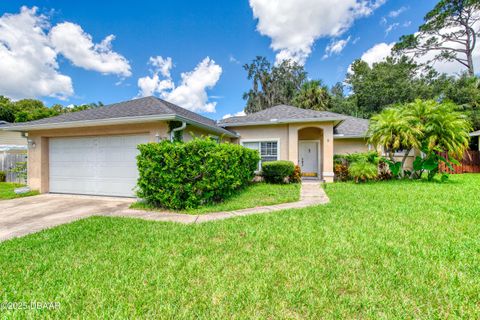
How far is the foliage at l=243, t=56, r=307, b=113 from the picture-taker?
33312 millimetres

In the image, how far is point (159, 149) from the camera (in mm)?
6098

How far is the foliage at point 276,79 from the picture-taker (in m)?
33.3

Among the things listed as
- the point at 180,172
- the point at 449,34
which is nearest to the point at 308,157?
the point at 180,172

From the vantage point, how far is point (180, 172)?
610cm

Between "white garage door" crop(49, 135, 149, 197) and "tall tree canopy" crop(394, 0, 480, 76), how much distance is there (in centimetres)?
3148

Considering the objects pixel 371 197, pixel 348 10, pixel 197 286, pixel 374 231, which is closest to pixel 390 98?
pixel 348 10

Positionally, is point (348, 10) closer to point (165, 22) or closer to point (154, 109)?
point (165, 22)

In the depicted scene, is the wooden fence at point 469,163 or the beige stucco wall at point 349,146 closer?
the beige stucco wall at point 349,146

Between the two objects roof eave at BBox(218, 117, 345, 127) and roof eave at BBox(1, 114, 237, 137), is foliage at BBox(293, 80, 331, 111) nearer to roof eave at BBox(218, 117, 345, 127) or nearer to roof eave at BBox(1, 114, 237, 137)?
roof eave at BBox(218, 117, 345, 127)

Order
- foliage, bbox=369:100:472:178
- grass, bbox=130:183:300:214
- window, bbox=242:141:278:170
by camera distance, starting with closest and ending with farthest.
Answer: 1. grass, bbox=130:183:300:214
2. foliage, bbox=369:100:472:178
3. window, bbox=242:141:278:170

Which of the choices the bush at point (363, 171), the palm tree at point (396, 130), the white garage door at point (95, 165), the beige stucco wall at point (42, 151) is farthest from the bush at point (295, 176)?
the beige stucco wall at point (42, 151)

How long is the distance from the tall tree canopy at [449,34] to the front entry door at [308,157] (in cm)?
2197

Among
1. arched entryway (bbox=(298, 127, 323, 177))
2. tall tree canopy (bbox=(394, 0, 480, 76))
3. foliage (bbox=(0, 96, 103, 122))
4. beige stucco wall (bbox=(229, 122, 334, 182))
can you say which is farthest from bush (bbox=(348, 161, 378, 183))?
foliage (bbox=(0, 96, 103, 122))

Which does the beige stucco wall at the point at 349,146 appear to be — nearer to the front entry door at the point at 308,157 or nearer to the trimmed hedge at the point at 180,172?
the front entry door at the point at 308,157
